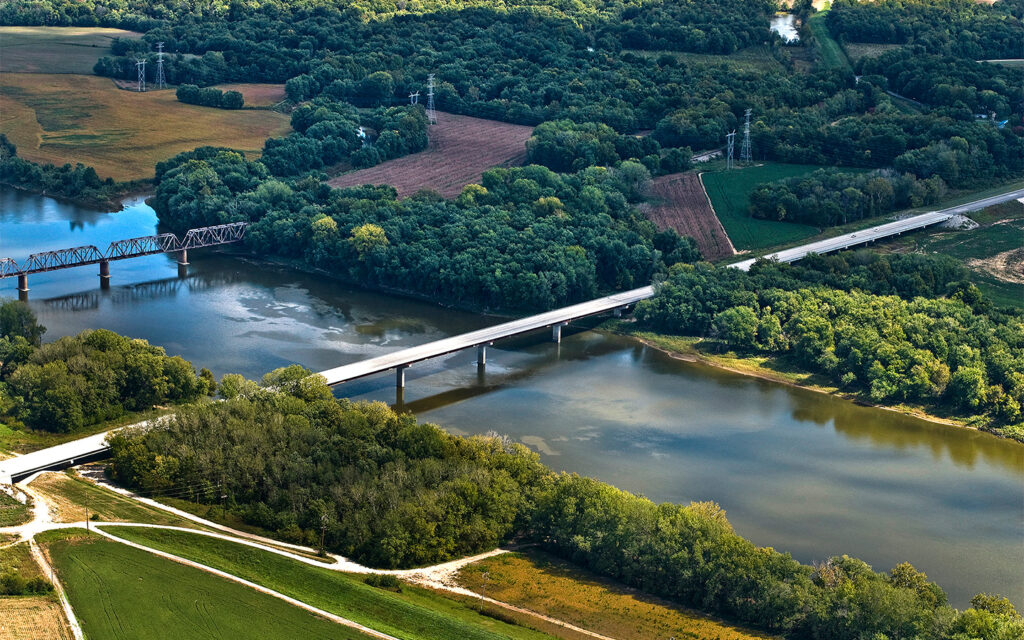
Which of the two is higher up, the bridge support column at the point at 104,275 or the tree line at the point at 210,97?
the tree line at the point at 210,97

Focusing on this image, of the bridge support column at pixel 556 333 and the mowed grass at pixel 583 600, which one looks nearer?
the mowed grass at pixel 583 600

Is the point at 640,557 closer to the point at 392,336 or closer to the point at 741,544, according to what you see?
the point at 741,544

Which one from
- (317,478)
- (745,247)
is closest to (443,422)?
(317,478)

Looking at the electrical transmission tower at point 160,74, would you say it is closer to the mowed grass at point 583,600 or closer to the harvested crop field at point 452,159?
the harvested crop field at point 452,159

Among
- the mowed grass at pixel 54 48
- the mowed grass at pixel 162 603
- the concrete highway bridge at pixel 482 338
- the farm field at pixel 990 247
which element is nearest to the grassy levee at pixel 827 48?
the farm field at pixel 990 247

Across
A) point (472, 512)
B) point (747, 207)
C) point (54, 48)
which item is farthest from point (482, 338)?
point (54, 48)

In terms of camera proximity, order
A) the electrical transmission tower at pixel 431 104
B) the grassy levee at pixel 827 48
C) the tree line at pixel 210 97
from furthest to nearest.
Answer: the grassy levee at pixel 827 48 < the tree line at pixel 210 97 < the electrical transmission tower at pixel 431 104
